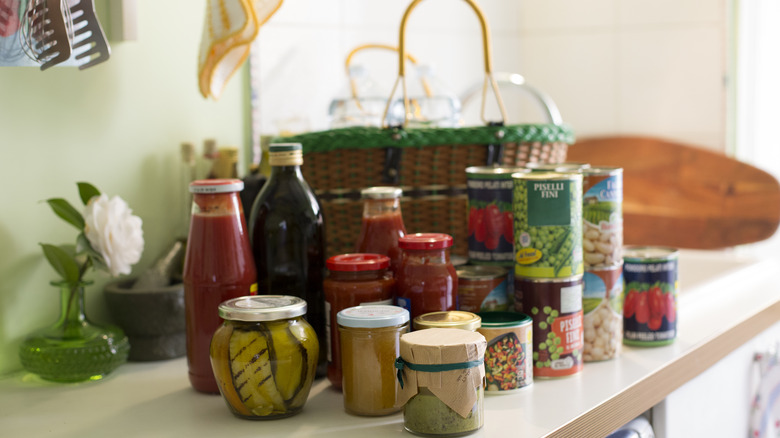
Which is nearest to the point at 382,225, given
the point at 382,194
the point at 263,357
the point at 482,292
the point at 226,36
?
the point at 382,194

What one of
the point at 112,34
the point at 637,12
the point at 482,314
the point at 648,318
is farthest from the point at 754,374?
the point at 637,12

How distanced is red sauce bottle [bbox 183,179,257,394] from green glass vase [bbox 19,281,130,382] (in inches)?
6.2

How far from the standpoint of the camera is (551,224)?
938 millimetres

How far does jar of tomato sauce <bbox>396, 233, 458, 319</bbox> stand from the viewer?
0.92 metres

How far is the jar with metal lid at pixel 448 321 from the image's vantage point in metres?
0.86

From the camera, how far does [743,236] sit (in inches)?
77.0

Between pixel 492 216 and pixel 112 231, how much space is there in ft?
1.59

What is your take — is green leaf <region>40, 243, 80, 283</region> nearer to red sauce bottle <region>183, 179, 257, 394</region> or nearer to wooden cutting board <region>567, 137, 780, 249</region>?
red sauce bottle <region>183, 179, 257, 394</region>

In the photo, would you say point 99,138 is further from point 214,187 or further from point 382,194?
point 382,194

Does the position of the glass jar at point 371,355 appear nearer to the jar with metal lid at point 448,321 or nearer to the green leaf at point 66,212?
the jar with metal lid at point 448,321

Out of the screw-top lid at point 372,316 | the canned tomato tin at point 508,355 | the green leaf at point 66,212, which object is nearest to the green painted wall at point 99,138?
the green leaf at point 66,212

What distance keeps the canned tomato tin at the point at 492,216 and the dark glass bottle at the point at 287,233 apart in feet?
0.67

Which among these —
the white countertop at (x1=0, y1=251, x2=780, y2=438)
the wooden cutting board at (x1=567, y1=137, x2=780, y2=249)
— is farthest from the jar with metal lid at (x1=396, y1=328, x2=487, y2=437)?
the wooden cutting board at (x1=567, y1=137, x2=780, y2=249)

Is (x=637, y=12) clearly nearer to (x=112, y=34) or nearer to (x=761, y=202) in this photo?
(x=761, y=202)
